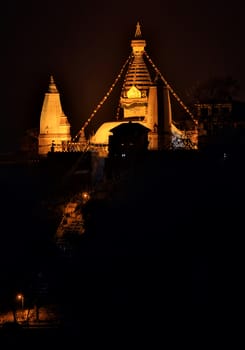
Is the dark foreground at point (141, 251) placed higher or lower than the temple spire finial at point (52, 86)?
lower

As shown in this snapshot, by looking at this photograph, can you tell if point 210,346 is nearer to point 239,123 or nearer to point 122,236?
point 122,236

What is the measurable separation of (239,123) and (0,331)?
67.7 feet

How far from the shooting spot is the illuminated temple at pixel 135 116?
224 ft

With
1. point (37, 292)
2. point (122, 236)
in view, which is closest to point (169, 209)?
point (122, 236)

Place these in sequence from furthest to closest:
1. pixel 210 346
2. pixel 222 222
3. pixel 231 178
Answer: pixel 231 178, pixel 222 222, pixel 210 346

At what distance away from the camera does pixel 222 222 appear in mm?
57719

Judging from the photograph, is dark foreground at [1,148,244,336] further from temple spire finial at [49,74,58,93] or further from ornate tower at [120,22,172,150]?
temple spire finial at [49,74,58,93]

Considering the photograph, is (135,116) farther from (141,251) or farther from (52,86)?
(141,251)

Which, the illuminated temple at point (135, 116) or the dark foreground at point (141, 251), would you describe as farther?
the illuminated temple at point (135, 116)

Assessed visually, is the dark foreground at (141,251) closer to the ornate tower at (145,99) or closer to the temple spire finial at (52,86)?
the ornate tower at (145,99)

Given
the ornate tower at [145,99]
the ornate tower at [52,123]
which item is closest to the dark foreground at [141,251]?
the ornate tower at [145,99]

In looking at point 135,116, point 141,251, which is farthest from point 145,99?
point 141,251

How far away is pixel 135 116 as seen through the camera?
71625mm

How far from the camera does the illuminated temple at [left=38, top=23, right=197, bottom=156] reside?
68.2 metres
